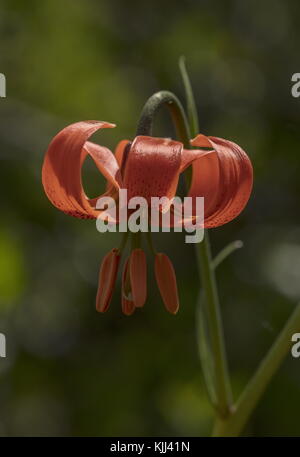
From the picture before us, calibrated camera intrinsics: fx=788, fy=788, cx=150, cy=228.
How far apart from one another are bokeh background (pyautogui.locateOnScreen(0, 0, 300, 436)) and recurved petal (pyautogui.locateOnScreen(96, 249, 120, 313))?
1.53 meters

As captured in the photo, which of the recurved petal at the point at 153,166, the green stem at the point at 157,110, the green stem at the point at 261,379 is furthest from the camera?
the green stem at the point at 261,379

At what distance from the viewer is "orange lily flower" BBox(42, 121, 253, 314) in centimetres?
110

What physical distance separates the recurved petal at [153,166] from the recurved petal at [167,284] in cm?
21

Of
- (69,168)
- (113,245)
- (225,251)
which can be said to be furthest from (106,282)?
(113,245)

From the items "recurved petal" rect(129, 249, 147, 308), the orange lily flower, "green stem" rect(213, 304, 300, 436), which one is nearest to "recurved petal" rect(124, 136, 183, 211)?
the orange lily flower

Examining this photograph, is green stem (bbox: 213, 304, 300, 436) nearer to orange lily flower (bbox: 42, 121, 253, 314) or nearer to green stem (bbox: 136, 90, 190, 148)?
orange lily flower (bbox: 42, 121, 253, 314)

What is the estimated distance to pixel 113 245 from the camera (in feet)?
10.4

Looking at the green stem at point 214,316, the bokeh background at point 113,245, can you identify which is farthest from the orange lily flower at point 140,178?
the bokeh background at point 113,245

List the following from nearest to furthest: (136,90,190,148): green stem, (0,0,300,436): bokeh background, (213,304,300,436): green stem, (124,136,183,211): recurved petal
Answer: (124,136,183,211): recurved petal
(136,90,190,148): green stem
(213,304,300,436): green stem
(0,0,300,436): bokeh background

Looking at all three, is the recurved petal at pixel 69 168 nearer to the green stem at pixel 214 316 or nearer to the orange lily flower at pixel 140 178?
the orange lily flower at pixel 140 178

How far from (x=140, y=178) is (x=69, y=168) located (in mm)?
109

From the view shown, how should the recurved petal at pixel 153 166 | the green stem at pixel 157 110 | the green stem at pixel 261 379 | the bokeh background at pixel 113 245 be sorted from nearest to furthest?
the recurved petal at pixel 153 166 < the green stem at pixel 157 110 < the green stem at pixel 261 379 < the bokeh background at pixel 113 245

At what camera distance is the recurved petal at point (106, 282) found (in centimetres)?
126

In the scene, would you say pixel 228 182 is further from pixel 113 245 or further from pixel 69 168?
pixel 113 245
